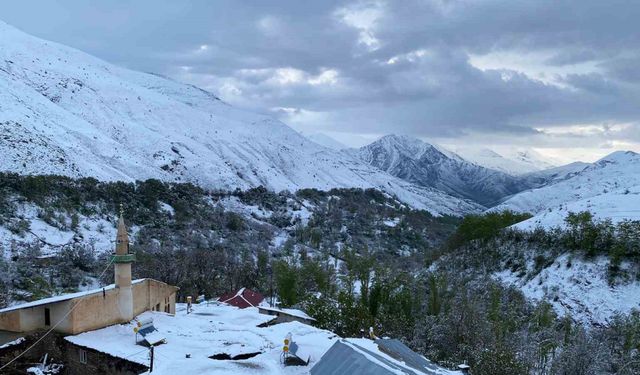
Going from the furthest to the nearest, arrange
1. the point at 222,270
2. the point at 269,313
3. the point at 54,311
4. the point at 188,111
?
the point at 188,111
the point at 222,270
the point at 269,313
the point at 54,311

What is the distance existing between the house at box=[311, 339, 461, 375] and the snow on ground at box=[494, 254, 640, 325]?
24694 mm

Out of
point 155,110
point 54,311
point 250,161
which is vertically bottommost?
point 54,311

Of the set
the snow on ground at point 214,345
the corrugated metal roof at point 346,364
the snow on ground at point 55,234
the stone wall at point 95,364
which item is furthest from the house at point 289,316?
the snow on ground at point 55,234

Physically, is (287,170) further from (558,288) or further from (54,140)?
(558,288)

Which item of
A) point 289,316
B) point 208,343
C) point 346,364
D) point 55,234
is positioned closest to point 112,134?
point 55,234

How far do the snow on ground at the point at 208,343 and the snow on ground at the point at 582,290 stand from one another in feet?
82.2

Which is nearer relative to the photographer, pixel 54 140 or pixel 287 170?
pixel 54 140

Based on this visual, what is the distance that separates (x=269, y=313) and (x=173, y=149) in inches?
2905

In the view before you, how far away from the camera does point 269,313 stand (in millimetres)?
32125

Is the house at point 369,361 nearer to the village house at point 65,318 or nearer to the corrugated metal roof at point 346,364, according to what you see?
the corrugated metal roof at point 346,364

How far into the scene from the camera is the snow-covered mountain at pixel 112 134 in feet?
240

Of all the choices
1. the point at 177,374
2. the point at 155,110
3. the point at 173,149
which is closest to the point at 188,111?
the point at 155,110

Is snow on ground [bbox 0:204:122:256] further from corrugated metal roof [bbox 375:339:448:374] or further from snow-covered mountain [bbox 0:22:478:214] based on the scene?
corrugated metal roof [bbox 375:339:448:374]

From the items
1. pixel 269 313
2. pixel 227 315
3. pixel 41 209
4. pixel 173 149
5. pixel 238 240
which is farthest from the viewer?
pixel 173 149
